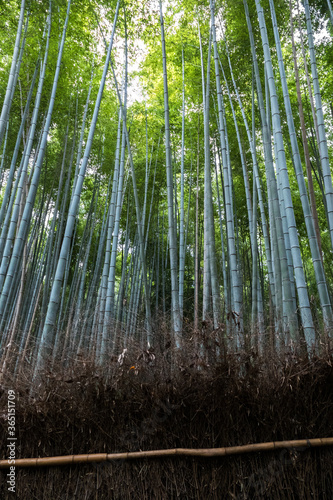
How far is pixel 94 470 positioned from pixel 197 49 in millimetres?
5692

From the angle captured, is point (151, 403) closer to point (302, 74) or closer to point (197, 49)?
point (197, 49)

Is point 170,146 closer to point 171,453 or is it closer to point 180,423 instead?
point 180,423

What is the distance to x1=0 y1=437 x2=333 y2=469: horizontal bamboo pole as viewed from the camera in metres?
1.65

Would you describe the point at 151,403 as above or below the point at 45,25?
below

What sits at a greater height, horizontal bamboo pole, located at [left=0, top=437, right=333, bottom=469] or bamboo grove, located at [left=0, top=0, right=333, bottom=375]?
bamboo grove, located at [left=0, top=0, right=333, bottom=375]

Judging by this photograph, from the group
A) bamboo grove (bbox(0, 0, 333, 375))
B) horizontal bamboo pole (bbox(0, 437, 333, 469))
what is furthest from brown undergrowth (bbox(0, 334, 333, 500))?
bamboo grove (bbox(0, 0, 333, 375))

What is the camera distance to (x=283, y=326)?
7.52ft

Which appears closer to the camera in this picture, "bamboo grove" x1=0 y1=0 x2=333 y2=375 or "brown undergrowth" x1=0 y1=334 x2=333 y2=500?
"brown undergrowth" x1=0 y1=334 x2=333 y2=500

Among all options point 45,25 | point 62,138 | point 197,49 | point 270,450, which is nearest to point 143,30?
point 197,49

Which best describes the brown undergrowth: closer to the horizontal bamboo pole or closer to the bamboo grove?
the horizontal bamboo pole

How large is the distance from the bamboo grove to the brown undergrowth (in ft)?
0.60

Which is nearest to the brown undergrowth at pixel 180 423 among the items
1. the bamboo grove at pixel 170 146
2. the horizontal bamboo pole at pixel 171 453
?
the horizontal bamboo pole at pixel 171 453

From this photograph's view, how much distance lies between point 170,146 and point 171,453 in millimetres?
2597

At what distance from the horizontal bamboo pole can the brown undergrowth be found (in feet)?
0.12
